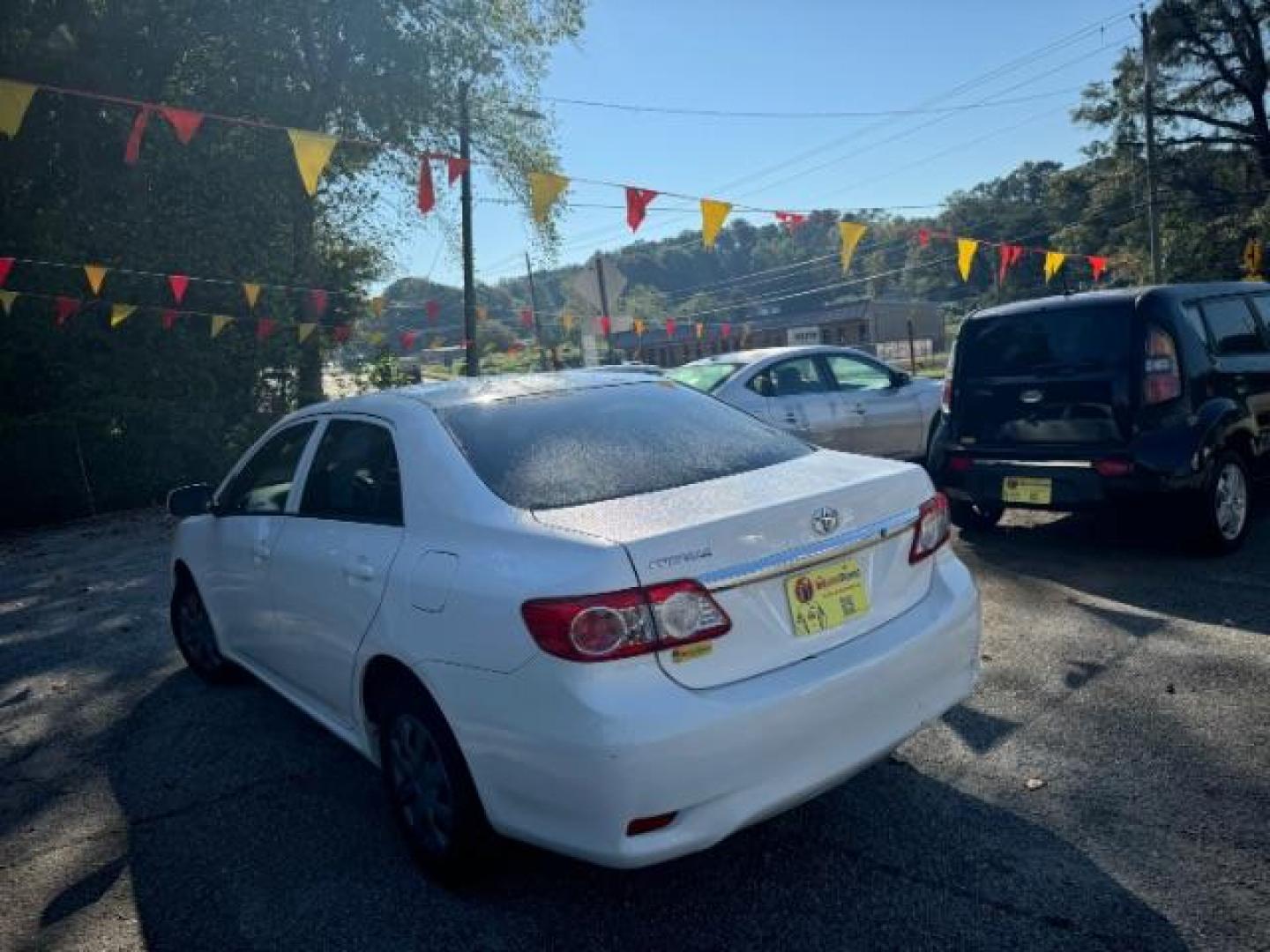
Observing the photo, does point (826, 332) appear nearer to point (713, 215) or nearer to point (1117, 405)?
point (713, 215)

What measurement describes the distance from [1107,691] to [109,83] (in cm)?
1659

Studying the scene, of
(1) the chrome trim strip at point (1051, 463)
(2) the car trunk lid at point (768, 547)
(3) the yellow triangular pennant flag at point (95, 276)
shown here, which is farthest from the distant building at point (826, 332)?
(2) the car trunk lid at point (768, 547)

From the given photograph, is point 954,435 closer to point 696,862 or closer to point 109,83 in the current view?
point 696,862

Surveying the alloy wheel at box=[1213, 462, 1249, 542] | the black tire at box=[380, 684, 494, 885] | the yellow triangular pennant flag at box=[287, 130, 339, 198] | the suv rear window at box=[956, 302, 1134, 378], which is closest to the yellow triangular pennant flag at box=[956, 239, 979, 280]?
the suv rear window at box=[956, 302, 1134, 378]

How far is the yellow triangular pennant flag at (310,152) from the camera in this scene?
A: 8070 mm

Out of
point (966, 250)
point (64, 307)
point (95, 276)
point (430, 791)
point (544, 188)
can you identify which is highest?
point (95, 276)

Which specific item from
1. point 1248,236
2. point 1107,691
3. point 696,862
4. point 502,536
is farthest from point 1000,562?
point 1248,236

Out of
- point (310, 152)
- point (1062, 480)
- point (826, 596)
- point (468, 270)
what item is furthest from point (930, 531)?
point (468, 270)

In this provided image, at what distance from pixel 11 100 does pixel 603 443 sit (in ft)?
22.0

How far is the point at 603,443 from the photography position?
3.09m

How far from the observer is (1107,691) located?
3.88m

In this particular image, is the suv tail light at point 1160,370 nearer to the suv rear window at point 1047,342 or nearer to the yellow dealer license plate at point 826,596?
the suv rear window at point 1047,342

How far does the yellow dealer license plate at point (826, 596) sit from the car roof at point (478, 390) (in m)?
1.33

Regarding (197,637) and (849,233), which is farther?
(849,233)
